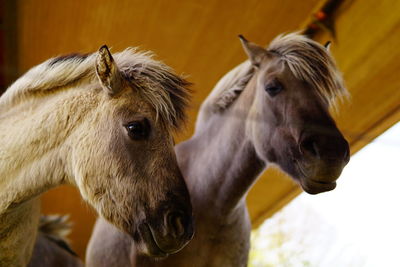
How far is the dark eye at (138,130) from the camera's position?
1.35m

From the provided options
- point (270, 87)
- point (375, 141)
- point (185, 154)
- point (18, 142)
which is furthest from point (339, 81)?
point (18, 142)

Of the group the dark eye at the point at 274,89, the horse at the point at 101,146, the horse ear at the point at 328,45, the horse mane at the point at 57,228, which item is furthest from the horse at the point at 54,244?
the horse ear at the point at 328,45

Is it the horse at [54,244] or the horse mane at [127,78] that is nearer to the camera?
the horse mane at [127,78]

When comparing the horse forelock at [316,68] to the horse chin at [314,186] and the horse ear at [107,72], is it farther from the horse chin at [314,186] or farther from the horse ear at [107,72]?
the horse ear at [107,72]

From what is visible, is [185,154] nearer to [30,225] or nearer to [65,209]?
[30,225]

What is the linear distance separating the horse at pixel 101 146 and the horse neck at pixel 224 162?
406mm

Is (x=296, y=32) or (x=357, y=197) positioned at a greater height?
(x=296, y=32)

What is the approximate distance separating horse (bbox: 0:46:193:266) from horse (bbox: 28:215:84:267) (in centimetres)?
63

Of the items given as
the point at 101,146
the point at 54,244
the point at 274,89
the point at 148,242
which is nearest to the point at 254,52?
the point at 274,89

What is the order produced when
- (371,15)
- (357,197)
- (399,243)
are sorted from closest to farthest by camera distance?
(399,243), (357,197), (371,15)

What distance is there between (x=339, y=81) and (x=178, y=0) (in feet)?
2.34

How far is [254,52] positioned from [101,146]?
2.47ft

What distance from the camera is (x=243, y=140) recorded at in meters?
1.82

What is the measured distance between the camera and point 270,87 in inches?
67.7
